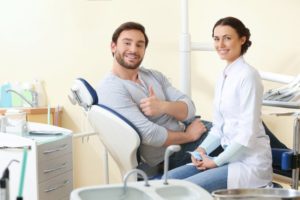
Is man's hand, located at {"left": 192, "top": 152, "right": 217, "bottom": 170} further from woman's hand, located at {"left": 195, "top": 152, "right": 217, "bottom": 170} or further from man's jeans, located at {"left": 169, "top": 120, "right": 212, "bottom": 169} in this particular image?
man's jeans, located at {"left": 169, "top": 120, "right": 212, "bottom": 169}

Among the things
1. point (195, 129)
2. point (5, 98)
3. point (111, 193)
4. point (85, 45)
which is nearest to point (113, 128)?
point (195, 129)

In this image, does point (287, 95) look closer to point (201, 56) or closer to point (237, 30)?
point (237, 30)

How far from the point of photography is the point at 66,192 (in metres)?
2.37

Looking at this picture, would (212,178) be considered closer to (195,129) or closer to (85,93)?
(195,129)

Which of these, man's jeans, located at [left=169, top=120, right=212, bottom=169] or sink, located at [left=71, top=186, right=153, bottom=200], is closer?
sink, located at [left=71, top=186, right=153, bottom=200]

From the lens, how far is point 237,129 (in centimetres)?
186

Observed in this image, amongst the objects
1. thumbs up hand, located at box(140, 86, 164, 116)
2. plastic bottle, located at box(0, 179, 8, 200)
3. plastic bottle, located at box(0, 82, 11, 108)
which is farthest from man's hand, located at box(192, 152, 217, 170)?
plastic bottle, located at box(0, 82, 11, 108)

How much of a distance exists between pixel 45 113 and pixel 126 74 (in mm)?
1245

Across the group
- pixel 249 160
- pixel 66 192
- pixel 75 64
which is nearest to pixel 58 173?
pixel 66 192

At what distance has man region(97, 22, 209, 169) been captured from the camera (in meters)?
2.12

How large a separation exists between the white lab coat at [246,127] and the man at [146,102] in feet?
1.24

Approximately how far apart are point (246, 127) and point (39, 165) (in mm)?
968

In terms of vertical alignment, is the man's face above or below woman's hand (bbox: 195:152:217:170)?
above

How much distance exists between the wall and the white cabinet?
1262mm
